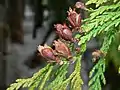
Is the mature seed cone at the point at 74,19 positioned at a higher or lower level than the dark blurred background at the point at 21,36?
lower

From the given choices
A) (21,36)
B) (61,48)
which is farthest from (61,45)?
(21,36)

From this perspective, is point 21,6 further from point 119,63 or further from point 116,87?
point 119,63

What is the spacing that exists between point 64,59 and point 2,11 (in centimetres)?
270

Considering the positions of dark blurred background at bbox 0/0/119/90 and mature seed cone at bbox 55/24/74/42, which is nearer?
mature seed cone at bbox 55/24/74/42

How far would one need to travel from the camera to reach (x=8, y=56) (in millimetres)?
3525

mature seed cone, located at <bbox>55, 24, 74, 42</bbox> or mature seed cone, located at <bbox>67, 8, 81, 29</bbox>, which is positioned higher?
mature seed cone, located at <bbox>67, 8, 81, 29</bbox>

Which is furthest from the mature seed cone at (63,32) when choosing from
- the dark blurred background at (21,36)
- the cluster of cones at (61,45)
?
the dark blurred background at (21,36)

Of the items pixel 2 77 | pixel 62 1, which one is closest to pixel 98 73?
pixel 62 1

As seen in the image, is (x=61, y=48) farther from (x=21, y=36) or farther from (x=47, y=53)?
(x=21, y=36)

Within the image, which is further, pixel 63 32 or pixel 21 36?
pixel 21 36

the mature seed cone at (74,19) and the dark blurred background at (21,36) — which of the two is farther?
the dark blurred background at (21,36)

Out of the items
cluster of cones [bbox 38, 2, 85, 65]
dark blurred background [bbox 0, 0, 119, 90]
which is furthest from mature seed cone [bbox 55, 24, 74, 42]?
dark blurred background [bbox 0, 0, 119, 90]

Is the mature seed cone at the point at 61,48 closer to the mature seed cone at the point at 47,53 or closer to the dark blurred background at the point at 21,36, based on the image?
the mature seed cone at the point at 47,53

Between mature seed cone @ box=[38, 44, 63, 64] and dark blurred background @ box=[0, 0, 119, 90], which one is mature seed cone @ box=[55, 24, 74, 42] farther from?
dark blurred background @ box=[0, 0, 119, 90]
